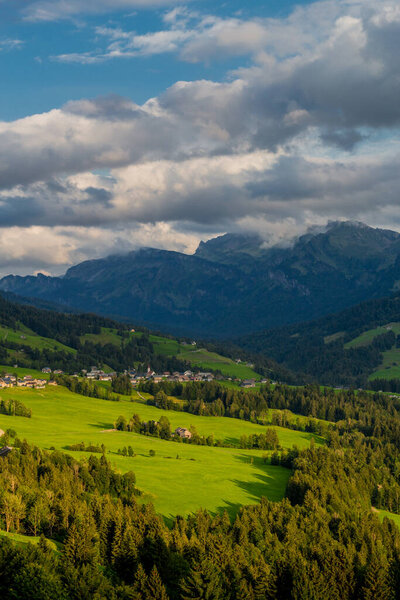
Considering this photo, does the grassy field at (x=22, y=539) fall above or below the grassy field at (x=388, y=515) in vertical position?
above

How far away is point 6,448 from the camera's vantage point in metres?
114

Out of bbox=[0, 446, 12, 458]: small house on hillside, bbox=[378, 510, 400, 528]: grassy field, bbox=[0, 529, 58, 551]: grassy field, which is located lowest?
bbox=[378, 510, 400, 528]: grassy field

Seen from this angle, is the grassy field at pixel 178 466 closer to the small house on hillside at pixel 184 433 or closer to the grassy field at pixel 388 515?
the small house on hillside at pixel 184 433

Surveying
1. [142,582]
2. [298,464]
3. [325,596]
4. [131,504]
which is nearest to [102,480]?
[131,504]

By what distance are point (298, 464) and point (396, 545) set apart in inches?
2299

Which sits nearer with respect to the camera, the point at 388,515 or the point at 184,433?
the point at 388,515

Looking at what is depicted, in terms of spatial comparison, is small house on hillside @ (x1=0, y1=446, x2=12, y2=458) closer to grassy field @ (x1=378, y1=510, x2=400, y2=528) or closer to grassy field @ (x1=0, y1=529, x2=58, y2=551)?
grassy field @ (x1=0, y1=529, x2=58, y2=551)

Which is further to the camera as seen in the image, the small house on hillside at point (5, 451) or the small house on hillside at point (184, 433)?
the small house on hillside at point (184, 433)

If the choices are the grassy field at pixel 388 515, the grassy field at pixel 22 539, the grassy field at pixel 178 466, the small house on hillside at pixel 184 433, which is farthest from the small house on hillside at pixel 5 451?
the grassy field at pixel 388 515

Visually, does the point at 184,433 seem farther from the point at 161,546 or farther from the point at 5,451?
the point at 161,546

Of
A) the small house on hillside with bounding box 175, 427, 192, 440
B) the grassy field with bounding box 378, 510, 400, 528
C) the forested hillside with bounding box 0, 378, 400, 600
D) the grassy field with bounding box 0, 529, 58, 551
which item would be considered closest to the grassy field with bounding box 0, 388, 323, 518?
the forested hillside with bounding box 0, 378, 400, 600

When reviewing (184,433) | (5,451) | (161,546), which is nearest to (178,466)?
(5,451)

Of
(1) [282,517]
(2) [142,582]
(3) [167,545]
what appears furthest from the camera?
(1) [282,517]

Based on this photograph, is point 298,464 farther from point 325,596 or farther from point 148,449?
point 325,596
